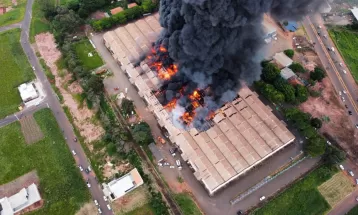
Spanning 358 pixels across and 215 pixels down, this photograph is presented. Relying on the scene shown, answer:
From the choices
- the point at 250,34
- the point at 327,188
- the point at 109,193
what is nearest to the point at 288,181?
the point at 327,188

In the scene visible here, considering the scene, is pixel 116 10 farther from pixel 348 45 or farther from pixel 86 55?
pixel 348 45

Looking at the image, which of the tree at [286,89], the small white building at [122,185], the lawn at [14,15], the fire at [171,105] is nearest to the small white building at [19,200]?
the small white building at [122,185]

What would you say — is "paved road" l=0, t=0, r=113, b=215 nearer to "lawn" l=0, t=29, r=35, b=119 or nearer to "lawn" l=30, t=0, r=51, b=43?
"lawn" l=30, t=0, r=51, b=43

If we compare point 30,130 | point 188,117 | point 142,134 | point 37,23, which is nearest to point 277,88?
point 188,117

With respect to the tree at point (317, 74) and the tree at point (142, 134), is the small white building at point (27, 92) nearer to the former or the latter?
the tree at point (142, 134)

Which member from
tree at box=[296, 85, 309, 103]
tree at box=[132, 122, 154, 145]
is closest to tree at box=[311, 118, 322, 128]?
tree at box=[296, 85, 309, 103]
